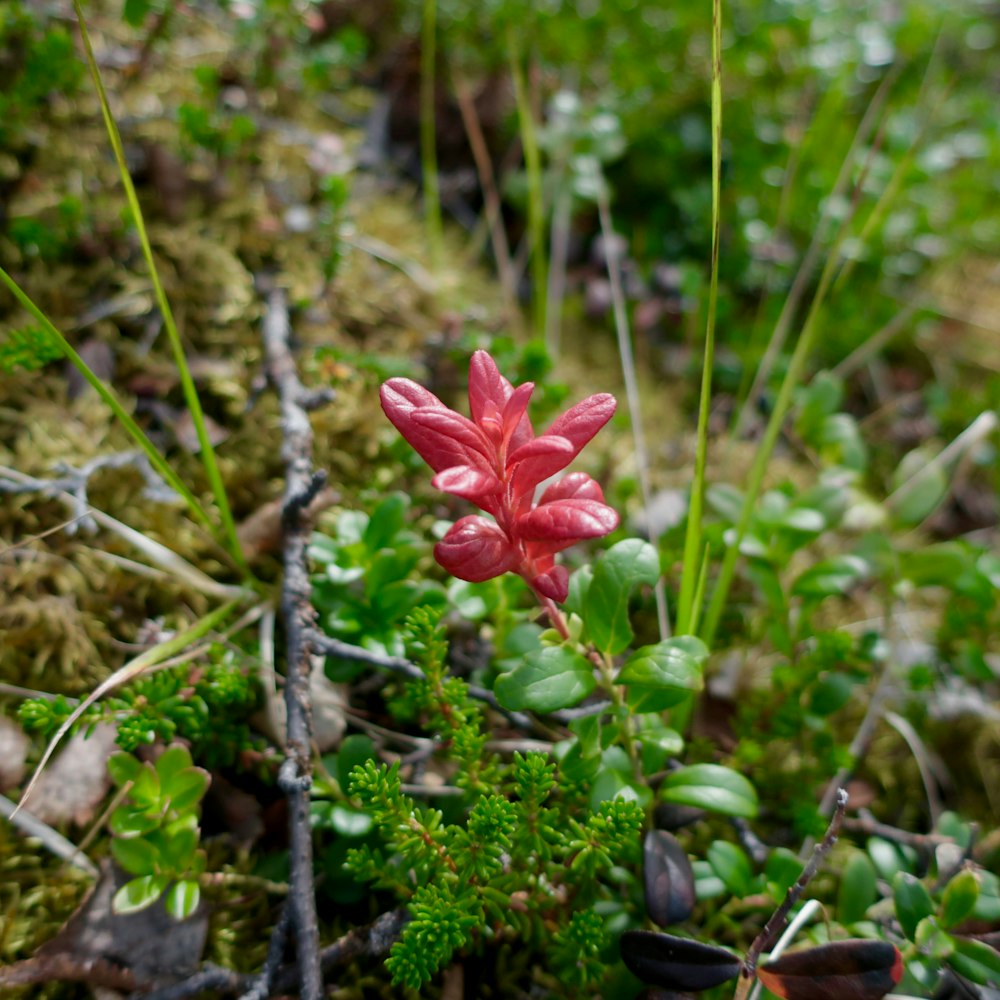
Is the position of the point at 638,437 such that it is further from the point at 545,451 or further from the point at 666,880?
the point at 666,880

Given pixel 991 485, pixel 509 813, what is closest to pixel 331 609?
pixel 509 813

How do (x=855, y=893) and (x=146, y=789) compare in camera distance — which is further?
(x=855, y=893)

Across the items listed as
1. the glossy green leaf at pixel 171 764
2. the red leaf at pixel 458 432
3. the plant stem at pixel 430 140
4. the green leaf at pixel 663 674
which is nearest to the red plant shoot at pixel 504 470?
the red leaf at pixel 458 432

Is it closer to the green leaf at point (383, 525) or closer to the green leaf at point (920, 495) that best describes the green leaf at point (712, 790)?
the green leaf at point (383, 525)

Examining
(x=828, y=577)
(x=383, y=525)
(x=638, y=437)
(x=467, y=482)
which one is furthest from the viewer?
(x=638, y=437)

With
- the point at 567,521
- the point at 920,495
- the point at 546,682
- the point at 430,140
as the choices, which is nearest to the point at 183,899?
the point at 546,682

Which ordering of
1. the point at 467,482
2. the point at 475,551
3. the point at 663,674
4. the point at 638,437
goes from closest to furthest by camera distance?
the point at 467,482
the point at 475,551
the point at 663,674
the point at 638,437

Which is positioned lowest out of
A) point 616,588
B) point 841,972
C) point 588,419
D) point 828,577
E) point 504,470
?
point 841,972
